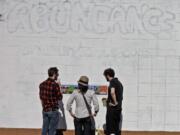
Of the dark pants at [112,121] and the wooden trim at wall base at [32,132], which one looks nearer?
the dark pants at [112,121]

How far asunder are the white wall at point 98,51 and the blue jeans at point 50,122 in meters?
3.00

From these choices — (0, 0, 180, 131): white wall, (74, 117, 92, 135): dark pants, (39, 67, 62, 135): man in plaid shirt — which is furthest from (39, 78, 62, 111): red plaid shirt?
(0, 0, 180, 131): white wall


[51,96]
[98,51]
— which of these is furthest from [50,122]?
[98,51]

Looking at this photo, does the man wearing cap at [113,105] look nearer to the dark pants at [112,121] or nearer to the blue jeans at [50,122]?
the dark pants at [112,121]

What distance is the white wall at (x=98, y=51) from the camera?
15820 millimetres

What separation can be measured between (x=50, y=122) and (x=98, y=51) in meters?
3.52

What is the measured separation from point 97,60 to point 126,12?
5.06 ft

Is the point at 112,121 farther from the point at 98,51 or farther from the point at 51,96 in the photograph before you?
the point at 98,51

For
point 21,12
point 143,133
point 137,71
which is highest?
point 21,12

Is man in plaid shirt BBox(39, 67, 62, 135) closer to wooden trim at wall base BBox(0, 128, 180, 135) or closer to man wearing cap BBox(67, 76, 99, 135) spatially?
man wearing cap BBox(67, 76, 99, 135)

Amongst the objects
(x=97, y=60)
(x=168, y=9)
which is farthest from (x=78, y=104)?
(x=168, y=9)

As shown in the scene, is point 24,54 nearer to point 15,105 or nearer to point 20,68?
point 20,68

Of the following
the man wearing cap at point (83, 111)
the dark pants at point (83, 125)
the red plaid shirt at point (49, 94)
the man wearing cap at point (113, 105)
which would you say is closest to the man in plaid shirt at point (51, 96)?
the red plaid shirt at point (49, 94)

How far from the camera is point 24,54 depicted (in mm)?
15859
